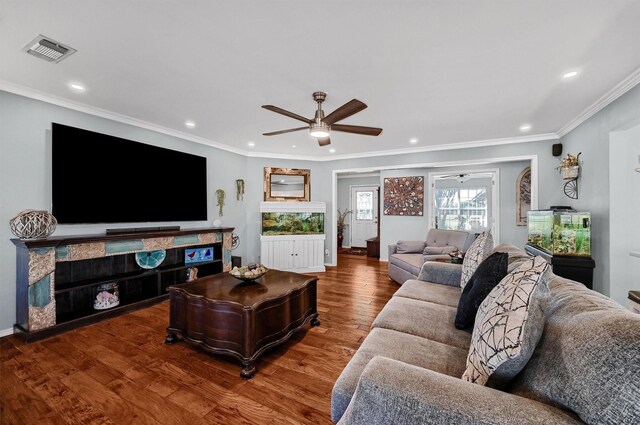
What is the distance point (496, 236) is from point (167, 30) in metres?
6.29

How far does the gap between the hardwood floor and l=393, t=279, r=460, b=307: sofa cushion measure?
2.15 feet

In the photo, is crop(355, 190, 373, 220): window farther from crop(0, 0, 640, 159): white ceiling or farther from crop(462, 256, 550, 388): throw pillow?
crop(462, 256, 550, 388): throw pillow

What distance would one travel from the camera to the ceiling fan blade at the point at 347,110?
2111 mm

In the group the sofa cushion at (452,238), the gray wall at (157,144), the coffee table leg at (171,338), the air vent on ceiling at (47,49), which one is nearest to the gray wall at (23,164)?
the gray wall at (157,144)

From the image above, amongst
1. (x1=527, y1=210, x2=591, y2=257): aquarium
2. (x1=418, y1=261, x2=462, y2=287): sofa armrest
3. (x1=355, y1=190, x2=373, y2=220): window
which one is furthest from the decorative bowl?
(x1=355, y1=190, x2=373, y2=220): window

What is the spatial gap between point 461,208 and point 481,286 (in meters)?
5.12

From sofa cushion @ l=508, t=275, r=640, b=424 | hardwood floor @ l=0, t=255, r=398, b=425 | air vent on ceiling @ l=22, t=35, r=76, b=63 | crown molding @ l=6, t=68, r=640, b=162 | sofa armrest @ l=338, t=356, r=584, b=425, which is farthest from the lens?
crown molding @ l=6, t=68, r=640, b=162

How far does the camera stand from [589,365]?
2.30 ft

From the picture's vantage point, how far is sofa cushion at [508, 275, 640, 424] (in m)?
0.63

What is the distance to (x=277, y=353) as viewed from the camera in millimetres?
2281

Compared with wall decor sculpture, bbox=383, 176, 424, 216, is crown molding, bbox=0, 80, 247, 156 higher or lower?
higher

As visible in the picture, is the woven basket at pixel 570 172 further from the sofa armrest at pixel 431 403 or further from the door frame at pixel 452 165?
the sofa armrest at pixel 431 403

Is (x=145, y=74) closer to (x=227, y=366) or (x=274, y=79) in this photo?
(x=274, y=79)

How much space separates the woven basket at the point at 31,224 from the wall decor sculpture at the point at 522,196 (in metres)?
7.16
